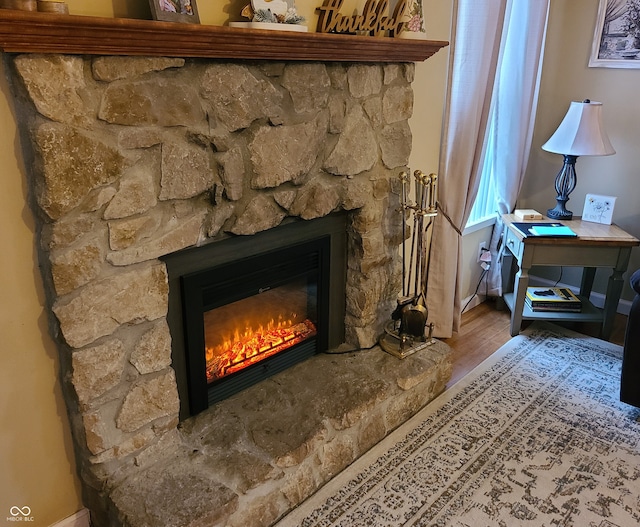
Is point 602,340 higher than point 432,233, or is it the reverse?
point 432,233

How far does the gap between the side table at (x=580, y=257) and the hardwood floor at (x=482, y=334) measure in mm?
121

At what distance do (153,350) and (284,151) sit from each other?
31.2 inches

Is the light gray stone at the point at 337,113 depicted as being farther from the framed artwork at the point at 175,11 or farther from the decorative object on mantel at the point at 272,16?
the framed artwork at the point at 175,11

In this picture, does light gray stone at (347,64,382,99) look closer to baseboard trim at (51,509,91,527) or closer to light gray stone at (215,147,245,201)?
light gray stone at (215,147,245,201)

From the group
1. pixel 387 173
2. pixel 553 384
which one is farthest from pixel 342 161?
pixel 553 384

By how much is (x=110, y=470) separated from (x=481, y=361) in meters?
1.90

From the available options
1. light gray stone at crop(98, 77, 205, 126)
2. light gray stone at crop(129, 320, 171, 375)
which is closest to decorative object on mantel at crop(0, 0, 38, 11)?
light gray stone at crop(98, 77, 205, 126)

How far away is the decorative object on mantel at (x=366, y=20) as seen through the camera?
1.85 m

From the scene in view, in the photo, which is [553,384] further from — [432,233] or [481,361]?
[432,233]

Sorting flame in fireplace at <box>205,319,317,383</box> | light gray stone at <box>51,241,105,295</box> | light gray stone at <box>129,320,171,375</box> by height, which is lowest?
flame in fireplace at <box>205,319,317,383</box>

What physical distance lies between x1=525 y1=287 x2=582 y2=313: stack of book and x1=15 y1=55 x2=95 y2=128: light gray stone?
261cm

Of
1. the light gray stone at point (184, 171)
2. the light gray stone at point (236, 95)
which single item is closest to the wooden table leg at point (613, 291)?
the light gray stone at point (236, 95)

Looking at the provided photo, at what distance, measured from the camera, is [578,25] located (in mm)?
3240

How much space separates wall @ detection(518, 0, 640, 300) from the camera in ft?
10.5
